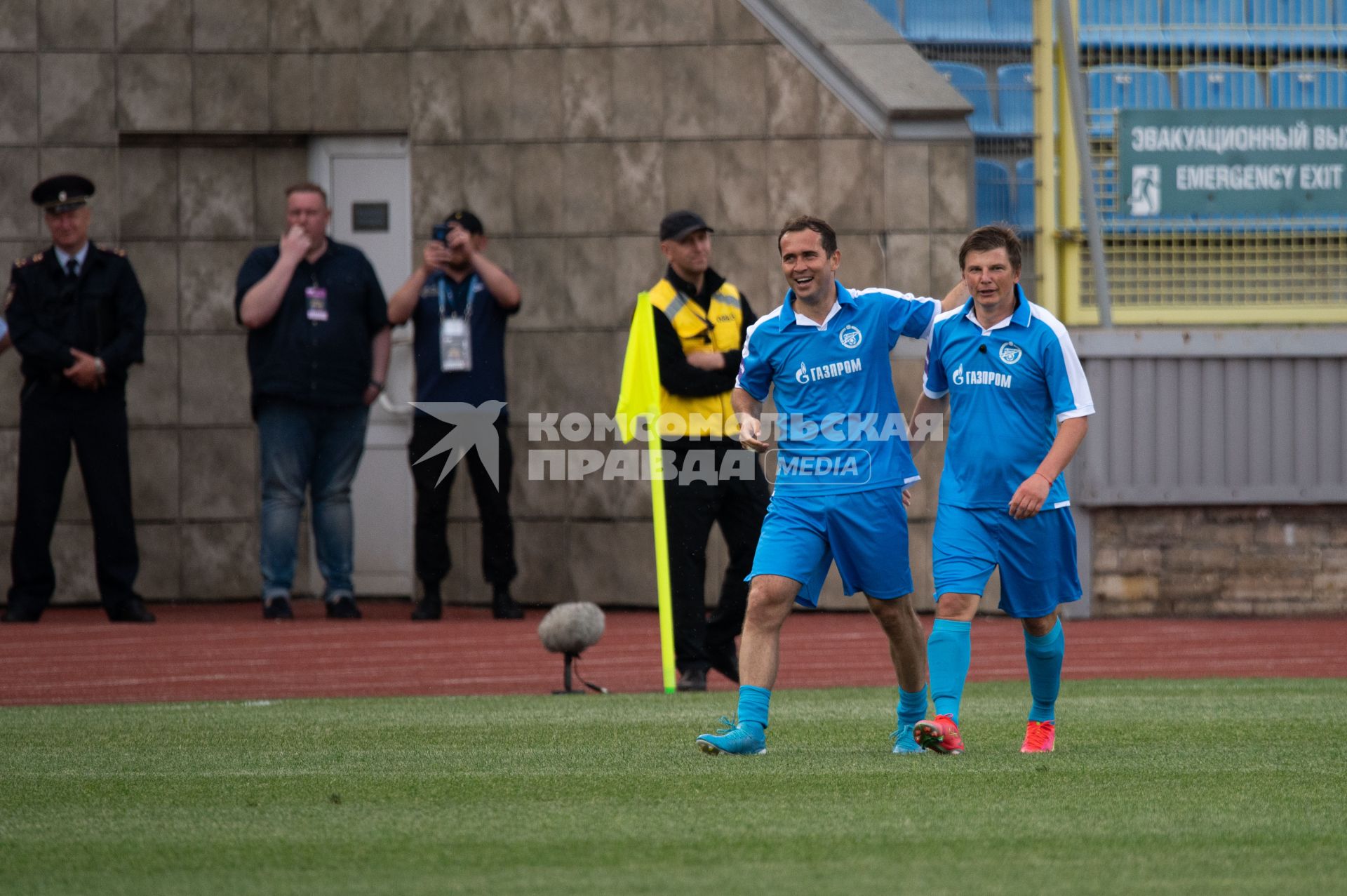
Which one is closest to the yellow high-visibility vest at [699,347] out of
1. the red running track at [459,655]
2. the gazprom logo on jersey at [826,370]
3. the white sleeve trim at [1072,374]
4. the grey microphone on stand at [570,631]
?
the grey microphone on stand at [570,631]

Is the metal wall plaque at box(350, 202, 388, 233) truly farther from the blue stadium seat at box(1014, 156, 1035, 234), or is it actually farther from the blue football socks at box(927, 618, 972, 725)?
the blue football socks at box(927, 618, 972, 725)

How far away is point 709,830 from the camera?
5.00 metres

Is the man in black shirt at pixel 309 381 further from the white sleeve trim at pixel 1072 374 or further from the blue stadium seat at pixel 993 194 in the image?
the white sleeve trim at pixel 1072 374

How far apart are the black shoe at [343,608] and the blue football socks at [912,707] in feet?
21.9

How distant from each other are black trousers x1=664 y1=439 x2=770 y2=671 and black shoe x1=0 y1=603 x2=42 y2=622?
16.8ft

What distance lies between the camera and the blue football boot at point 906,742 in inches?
269

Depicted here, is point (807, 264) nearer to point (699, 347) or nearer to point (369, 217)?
point (699, 347)

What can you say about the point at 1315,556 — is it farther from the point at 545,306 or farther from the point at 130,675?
the point at 130,675

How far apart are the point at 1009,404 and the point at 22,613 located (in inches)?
323

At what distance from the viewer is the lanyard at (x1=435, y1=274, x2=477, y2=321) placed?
43.0 ft

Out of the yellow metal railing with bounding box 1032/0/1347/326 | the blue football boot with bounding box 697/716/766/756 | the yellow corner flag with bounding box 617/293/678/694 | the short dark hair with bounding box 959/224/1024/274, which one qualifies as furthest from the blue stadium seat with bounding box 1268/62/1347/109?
the blue football boot with bounding box 697/716/766/756

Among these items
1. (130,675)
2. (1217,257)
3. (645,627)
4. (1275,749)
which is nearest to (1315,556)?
(1217,257)

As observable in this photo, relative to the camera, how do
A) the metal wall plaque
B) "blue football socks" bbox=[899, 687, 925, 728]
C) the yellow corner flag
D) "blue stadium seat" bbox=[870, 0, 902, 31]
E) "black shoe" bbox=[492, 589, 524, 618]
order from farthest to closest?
1. the metal wall plaque
2. "blue stadium seat" bbox=[870, 0, 902, 31]
3. "black shoe" bbox=[492, 589, 524, 618]
4. the yellow corner flag
5. "blue football socks" bbox=[899, 687, 925, 728]

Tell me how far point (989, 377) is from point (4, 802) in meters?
3.51
